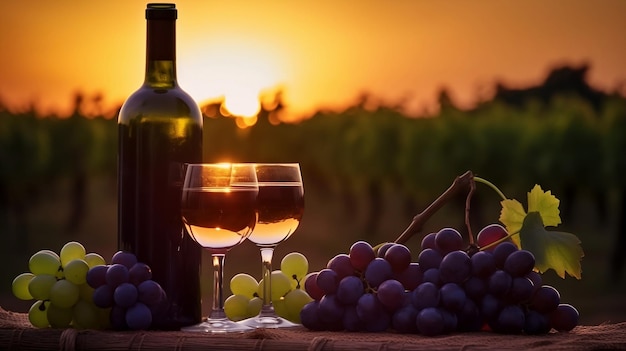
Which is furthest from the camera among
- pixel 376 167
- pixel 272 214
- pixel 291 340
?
pixel 376 167

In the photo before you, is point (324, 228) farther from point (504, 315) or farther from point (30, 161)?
point (504, 315)

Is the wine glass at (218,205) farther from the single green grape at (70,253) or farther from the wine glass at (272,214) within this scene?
the single green grape at (70,253)

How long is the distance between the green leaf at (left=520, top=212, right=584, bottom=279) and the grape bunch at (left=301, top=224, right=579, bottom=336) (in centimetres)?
4

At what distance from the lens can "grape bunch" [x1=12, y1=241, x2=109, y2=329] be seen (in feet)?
6.15

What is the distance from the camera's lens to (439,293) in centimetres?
182

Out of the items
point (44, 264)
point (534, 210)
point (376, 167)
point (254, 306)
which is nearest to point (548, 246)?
point (534, 210)

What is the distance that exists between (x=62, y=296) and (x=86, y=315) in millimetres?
59

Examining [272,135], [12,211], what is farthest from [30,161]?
[272,135]

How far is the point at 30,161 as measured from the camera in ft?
70.0

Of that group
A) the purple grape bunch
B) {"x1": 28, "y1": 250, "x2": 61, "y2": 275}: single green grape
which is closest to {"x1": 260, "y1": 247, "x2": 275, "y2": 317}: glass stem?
the purple grape bunch

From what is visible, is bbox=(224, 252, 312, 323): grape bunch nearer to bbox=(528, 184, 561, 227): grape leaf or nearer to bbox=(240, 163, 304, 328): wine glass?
bbox=(240, 163, 304, 328): wine glass

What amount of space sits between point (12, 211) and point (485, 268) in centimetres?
2160

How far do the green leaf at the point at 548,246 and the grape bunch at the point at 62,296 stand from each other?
84 cm

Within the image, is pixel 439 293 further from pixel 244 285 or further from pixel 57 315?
pixel 57 315
